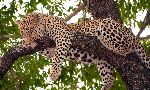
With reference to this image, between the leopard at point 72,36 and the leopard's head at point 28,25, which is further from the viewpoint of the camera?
the leopard's head at point 28,25

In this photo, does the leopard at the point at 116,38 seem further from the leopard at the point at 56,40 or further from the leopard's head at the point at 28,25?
the leopard's head at the point at 28,25

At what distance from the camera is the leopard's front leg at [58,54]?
4.93 metres

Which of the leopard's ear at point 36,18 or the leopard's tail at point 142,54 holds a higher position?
the leopard's ear at point 36,18

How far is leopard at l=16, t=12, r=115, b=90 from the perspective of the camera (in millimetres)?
4973

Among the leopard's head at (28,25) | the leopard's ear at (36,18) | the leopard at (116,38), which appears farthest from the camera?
the leopard's ear at (36,18)

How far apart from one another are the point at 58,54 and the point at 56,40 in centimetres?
21

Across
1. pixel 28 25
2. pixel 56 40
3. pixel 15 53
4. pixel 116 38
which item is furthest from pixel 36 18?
pixel 116 38

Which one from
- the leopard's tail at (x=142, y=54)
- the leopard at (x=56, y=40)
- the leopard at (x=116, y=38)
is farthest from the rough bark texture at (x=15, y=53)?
the leopard's tail at (x=142, y=54)

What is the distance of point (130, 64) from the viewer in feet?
15.2

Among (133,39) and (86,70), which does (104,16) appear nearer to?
(133,39)

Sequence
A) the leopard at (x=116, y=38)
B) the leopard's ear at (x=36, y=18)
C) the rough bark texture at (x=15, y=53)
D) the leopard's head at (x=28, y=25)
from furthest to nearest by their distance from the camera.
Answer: the leopard's ear at (x=36, y=18) < the leopard's head at (x=28, y=25) < the leopard at (x=116, y=38) < the rough bark texture at (x=15, y=53)

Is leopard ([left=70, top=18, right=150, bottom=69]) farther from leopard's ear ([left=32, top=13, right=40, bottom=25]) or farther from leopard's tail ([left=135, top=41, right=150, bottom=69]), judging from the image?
leopard's ear ([left=32, top=13, right=40, bottom=25])

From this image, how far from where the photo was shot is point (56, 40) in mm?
5051

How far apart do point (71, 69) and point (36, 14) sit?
2720mm
